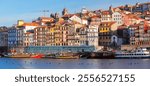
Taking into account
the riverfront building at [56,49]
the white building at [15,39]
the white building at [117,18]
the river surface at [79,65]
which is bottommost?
the river surface at [79,65]

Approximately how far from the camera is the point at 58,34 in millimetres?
17734

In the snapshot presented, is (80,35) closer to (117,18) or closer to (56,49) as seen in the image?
(56,49)

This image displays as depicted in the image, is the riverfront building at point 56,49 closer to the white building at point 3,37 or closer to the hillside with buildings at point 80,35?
the hillside with buildings at point 80,35

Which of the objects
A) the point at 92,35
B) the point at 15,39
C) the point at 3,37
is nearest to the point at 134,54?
the point at 92,35

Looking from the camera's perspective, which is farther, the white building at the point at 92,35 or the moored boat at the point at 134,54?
the white building at the point at 92,35

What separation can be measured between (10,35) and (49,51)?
3.35 meters

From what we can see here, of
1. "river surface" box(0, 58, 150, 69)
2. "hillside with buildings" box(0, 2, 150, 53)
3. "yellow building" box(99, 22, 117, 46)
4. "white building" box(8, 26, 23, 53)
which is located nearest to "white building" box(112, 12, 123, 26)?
"hillside with buildings" box(0, 2, 150, 53)

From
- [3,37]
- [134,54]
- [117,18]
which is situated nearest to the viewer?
[134,54]

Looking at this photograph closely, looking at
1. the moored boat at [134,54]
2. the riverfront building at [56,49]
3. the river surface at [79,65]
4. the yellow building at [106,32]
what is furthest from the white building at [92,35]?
the river surface at [79,65]

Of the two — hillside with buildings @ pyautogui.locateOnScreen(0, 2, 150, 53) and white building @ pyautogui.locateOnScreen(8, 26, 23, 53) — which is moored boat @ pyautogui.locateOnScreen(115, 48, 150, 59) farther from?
white building @ pyautogui.locateOnScreen(8, 26, 23, 53)

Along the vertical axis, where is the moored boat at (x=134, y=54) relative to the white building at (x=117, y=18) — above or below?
below

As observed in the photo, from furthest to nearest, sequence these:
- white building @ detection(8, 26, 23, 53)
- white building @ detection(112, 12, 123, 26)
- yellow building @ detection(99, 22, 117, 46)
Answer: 1. white building @ detection(112, 12, 123, 26)
2. white building @ detection(8, 26, 23, 53)
3. yellow building @ detection(99, 22, 117, 46)

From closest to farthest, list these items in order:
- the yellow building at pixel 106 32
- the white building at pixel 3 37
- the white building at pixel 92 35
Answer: the yellow building at pixel 106 32 → the white building at pixel 92 35 → the white building at pixel 3 37

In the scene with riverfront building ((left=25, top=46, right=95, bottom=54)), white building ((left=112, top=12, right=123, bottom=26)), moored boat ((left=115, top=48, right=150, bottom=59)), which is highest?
white building ((left=112, top=12, right=123, bottom=26))
